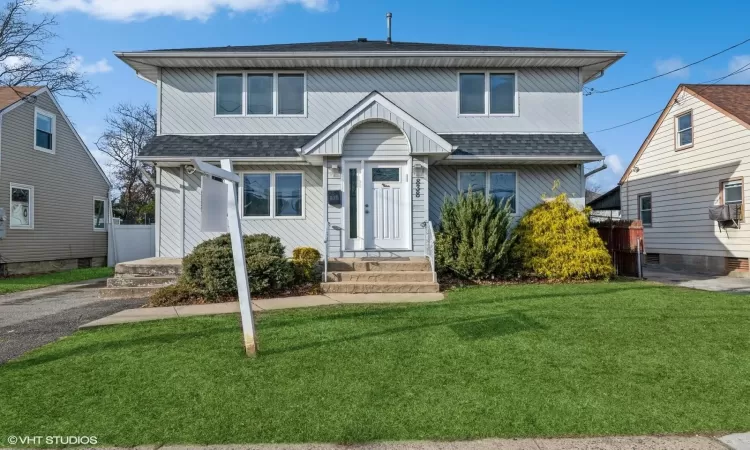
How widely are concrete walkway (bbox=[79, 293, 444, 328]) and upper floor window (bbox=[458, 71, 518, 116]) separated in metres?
5.69

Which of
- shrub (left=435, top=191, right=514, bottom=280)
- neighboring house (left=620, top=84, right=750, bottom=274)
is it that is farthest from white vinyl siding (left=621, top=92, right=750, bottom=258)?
shrub (left=435, top=191, right=514, bottom=280)

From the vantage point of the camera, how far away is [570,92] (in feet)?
37.8

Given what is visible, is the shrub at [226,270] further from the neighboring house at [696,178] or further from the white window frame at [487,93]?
the neighboring house at [696,178]

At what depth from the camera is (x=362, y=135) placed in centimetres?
984

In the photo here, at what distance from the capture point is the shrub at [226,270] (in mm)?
7879

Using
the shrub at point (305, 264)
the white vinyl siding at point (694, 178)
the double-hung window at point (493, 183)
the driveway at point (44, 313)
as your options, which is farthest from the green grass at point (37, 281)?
the white vinyl siding at point (694, 178)

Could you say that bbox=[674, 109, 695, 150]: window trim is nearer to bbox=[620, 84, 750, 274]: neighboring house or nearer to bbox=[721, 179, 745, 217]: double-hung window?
bbox=[620, 84, 750, 274]: neighboring house

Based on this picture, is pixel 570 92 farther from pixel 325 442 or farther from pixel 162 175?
pixel 325 442

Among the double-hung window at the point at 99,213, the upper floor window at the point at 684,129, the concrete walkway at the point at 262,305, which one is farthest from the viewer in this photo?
the double-hung window at the point at 99,213

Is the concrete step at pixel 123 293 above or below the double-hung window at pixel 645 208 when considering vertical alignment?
below

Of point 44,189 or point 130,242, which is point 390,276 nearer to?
point 44,189

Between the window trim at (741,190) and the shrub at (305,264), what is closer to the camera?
the shrub at (305,264)

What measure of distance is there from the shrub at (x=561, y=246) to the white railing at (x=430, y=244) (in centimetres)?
188

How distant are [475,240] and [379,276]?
2.10 meters
